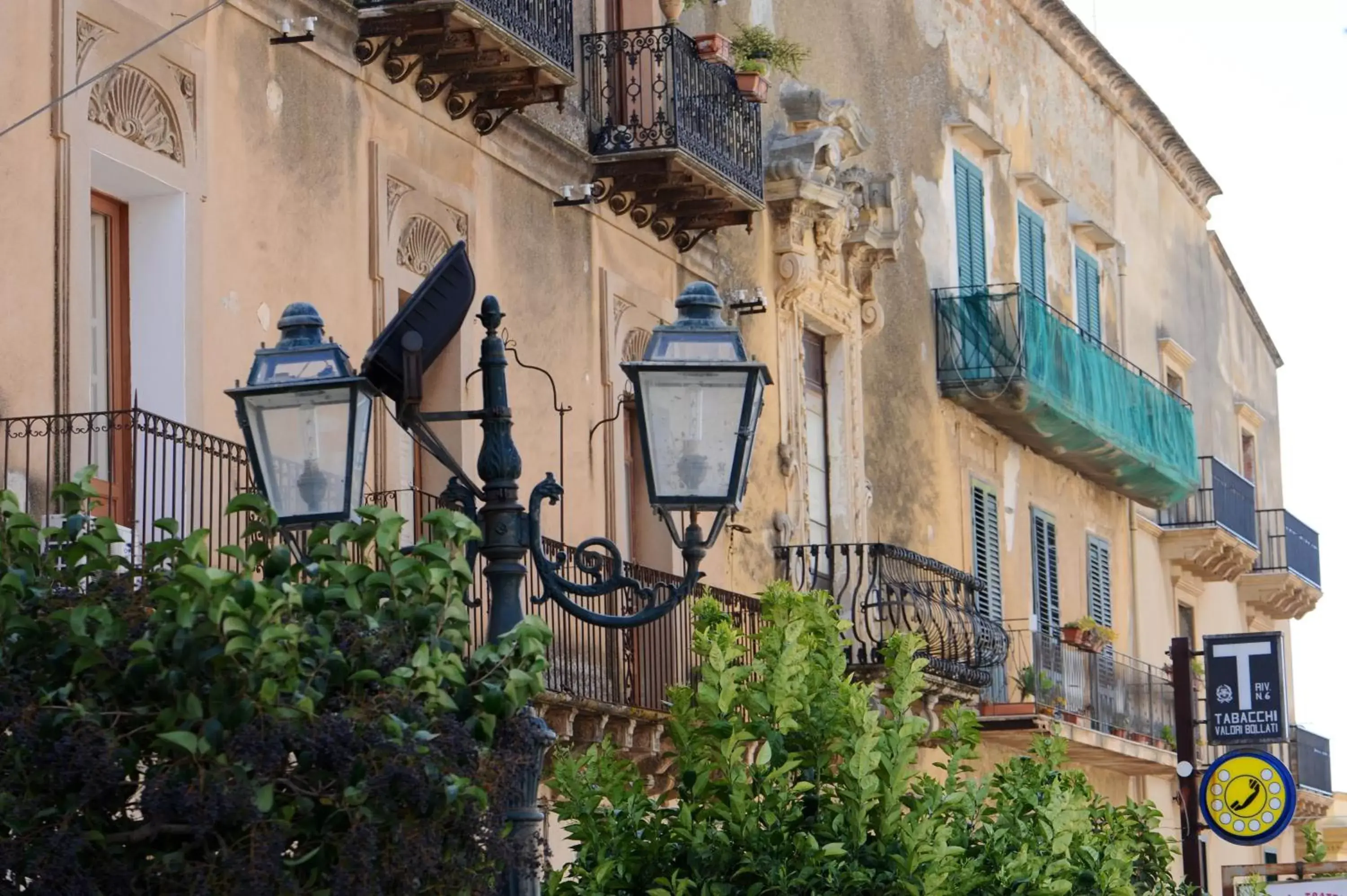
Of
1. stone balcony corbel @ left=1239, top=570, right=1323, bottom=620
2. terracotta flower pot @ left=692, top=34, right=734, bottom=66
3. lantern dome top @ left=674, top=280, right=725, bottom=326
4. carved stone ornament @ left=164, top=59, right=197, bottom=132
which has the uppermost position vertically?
terracotta flower pot @ left=692, top=34, right=734, bottom=66

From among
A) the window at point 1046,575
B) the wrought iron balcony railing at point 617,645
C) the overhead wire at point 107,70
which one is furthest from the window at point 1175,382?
the overhead wire at point 107,70

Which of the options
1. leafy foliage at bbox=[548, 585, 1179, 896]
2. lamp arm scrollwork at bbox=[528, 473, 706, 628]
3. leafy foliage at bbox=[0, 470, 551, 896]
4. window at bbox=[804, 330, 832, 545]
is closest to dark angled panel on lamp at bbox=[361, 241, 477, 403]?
lamp arm scrollwork at bbox=[528, 473, 706, 628]

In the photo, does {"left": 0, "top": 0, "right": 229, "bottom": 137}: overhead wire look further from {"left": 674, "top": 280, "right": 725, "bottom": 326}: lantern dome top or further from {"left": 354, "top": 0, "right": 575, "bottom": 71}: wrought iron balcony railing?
{"left": 674, "top": 280, "right": 725, "bottom": 326}: lantern dome top

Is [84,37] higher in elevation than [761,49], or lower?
lower

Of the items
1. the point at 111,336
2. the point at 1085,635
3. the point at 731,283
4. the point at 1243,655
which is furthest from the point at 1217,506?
the point at 111,336

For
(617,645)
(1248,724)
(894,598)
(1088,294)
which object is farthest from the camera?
(1088,294)

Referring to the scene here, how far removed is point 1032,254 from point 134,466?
1679 centimetres

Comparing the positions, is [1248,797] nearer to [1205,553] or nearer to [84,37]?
[1205,553]

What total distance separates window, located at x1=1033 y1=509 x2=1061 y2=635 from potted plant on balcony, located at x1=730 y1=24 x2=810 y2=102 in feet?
24.6

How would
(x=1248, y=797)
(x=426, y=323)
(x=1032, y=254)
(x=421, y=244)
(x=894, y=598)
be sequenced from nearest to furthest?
(x=426, y=323) → (x=421, y=244) → (x=894, y=598) → (x=1248, y=797) → (x=1032, y=254)

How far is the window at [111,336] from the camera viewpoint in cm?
1229

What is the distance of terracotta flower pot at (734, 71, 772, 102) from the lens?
18594 mm

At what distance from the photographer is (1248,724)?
2409 centimetres

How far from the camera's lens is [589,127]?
1770 cm
